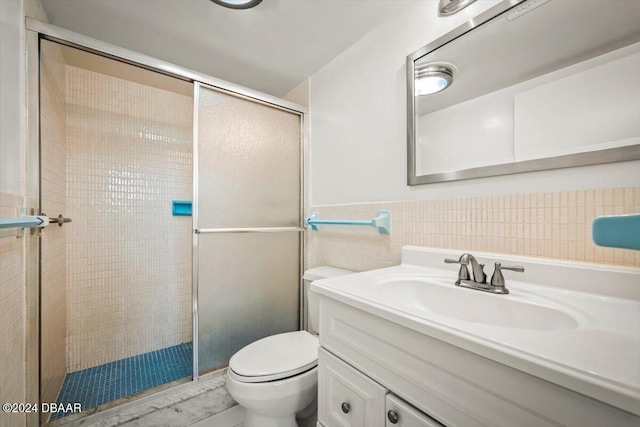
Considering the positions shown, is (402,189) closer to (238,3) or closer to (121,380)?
(238,3)

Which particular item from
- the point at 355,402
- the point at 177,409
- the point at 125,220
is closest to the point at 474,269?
the point at 355,402

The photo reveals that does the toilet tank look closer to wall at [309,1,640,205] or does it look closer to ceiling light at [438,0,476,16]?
wall at [309,1,640,205]

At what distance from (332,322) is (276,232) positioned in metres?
1.07

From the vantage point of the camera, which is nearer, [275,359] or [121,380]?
[275,359]

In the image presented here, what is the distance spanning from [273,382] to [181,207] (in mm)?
1554

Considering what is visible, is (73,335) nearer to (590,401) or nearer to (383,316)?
(383,316)

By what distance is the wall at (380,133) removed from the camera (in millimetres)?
876

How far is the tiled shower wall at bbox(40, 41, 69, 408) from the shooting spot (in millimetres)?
1218

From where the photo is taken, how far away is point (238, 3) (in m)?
1.26

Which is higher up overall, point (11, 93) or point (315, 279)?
point (11, 93)

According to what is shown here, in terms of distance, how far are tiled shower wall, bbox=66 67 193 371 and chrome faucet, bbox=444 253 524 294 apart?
1990mm

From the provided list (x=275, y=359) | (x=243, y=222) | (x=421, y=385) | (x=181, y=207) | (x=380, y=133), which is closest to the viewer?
(x=421, y=385)

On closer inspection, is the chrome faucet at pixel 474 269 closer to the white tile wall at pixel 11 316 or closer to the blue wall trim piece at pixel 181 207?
the white tile wall at pixel 11 316

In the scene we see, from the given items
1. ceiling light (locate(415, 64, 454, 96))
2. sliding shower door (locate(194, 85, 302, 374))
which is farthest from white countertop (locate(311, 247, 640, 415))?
sliding shower door (locate(194, 85, 302, 374))
